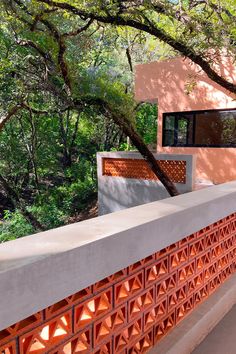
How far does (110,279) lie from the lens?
194 centimetres

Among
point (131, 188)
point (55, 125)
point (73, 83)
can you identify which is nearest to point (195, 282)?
point (131, 188)

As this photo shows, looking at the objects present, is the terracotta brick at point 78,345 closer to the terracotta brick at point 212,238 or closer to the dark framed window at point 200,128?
the terracotta brick at point 212,238

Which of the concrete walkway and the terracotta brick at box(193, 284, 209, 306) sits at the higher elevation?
the terracotta brick at box(193, 284, 209, 306)

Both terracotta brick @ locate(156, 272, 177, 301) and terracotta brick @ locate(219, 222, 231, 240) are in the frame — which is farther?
terracotta brick @ locate(219, 222, 231, 240)

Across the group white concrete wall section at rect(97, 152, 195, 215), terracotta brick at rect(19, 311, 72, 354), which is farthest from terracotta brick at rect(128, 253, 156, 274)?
white concrete wall section at rect(97, 152, 195, 215)

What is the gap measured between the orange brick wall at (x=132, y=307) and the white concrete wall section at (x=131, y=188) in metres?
5.63

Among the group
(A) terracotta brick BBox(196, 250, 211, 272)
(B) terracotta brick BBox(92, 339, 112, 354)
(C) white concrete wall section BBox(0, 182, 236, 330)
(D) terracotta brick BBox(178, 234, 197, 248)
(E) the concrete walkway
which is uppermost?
(C) white concrete wall section BBox(0, 182, 236, 330)

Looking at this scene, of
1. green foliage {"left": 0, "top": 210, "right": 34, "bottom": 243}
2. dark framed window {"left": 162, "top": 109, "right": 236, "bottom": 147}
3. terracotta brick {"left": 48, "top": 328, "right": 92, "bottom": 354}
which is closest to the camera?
terracotta brick {"left": 48, "top": 328, "right": 92, "bottom": 354}

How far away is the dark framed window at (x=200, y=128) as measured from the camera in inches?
431

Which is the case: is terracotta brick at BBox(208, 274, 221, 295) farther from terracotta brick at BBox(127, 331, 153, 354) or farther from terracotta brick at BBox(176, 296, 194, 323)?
terracotta brick at BBox(127, 331, 153, 354)

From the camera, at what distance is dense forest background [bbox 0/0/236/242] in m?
7.29

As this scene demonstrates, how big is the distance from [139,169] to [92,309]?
836cm

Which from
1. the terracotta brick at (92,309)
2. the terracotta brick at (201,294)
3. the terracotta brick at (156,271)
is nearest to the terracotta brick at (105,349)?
the terracotta brick at (92,309)

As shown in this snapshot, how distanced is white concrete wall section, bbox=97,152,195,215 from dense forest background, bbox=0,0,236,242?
70cm
